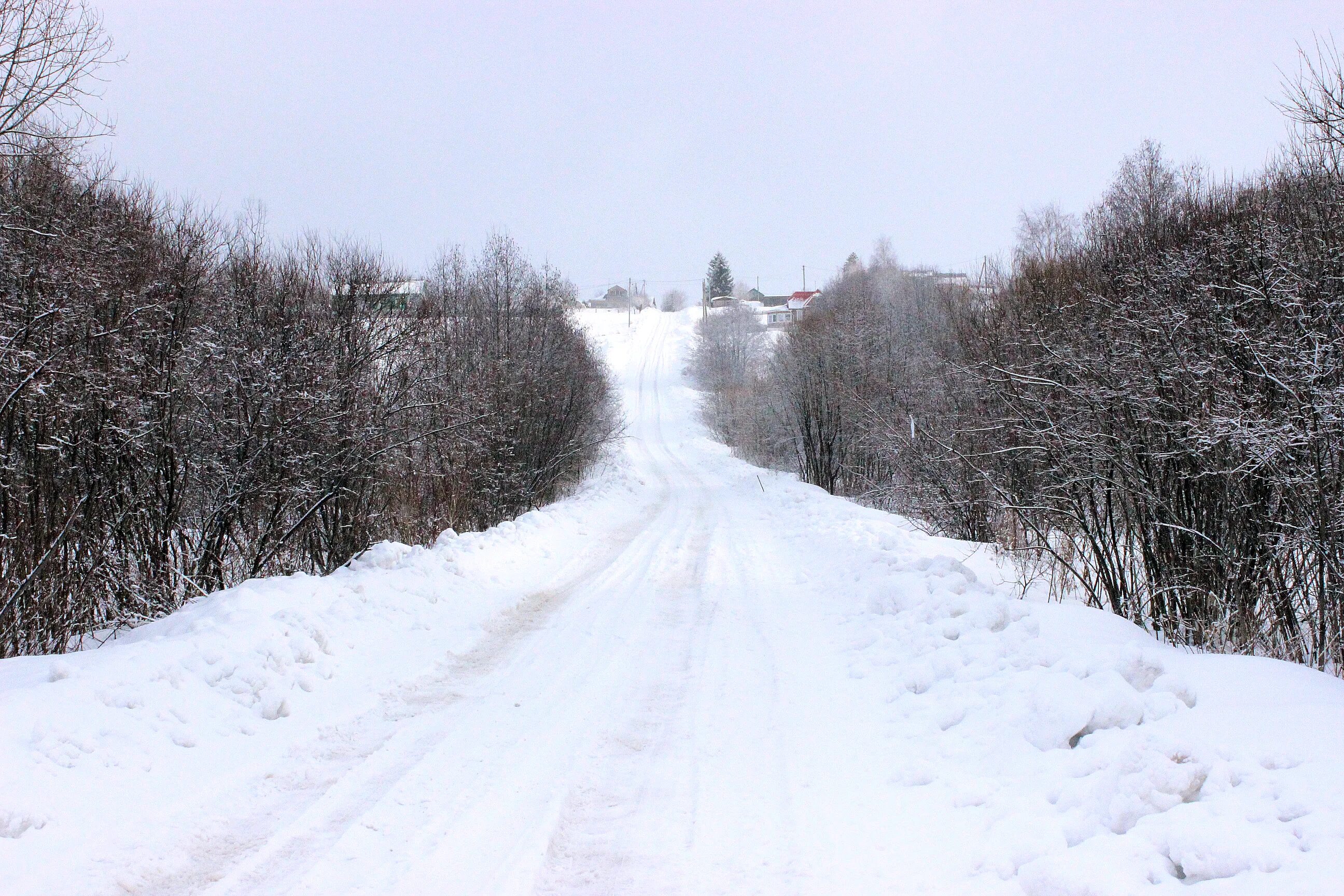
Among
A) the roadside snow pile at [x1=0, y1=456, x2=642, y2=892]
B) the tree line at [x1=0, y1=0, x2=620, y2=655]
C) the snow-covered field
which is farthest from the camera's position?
the tree line at [x1=0, y1=0, x2=620, y2=655]

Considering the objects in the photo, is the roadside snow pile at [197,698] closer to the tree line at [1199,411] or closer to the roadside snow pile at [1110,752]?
the roadside snow pile at [1110,752]

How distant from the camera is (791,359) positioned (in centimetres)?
2962

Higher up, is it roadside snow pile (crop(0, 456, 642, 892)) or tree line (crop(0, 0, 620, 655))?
tree line (crop(0, 0, 620, 655))

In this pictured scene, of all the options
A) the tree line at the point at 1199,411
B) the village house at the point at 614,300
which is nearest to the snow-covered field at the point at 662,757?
the tree line at the point at 1199,411

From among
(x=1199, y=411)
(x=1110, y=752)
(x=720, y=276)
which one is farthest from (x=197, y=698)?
(x=720, y=276)

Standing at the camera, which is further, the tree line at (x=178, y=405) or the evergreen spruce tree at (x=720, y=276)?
the evergreen spruce tree at (x=720, y=276)

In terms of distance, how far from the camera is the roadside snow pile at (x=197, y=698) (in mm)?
3574

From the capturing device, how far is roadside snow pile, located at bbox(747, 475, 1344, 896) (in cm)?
289

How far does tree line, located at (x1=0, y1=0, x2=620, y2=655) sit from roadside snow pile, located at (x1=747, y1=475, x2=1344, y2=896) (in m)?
8.00

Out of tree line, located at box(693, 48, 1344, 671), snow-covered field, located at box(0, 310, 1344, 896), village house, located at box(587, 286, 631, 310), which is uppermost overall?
village house, located at box(587, 286, 631, 310)

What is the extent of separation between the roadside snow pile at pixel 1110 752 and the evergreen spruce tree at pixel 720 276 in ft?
444

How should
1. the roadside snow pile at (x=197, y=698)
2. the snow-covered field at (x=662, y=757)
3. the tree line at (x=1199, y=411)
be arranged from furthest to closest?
the tree line at (x=1199, y=411)
the roadside snow pile at (x=197, y=698)
the snow-covered field at (x=662, y=757)

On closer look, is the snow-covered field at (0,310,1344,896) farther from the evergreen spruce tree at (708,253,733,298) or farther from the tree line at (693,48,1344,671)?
the evergreen spruce tree at (708,253,733,298)

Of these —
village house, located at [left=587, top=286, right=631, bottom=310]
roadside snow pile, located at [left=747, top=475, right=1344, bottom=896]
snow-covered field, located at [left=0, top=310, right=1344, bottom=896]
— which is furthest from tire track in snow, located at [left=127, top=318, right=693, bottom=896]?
village house, located at [left=587, top=286, right=631, bottom=310]
